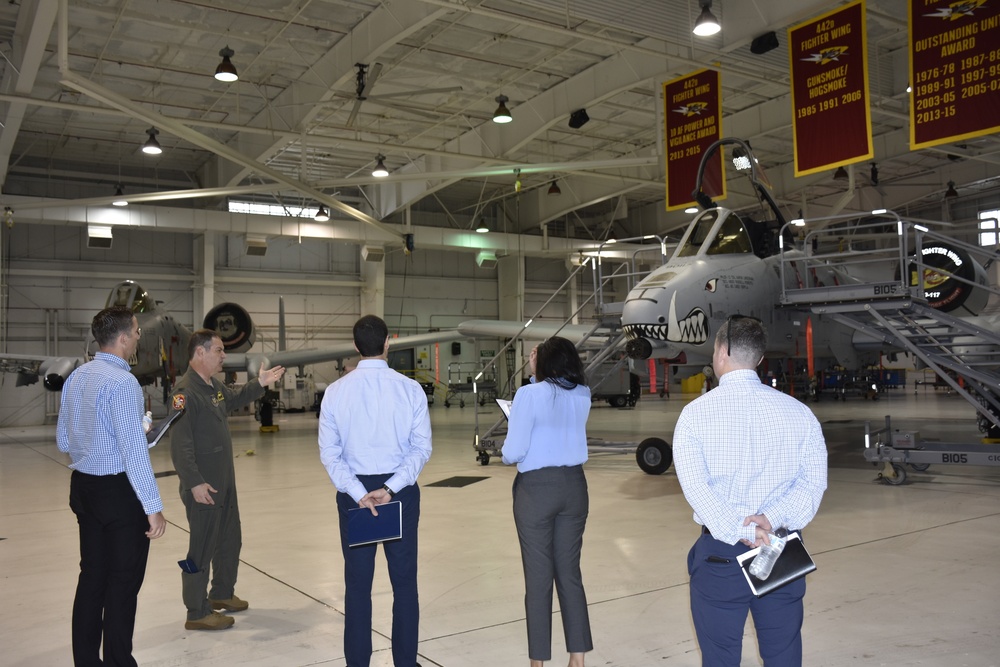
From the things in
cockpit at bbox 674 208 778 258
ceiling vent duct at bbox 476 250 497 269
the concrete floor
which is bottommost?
the concrete floor

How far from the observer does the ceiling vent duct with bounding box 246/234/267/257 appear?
26.3 m

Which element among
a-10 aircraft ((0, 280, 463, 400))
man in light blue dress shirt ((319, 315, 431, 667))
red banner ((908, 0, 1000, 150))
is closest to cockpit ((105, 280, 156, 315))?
a-10 aircraft ((0, 280, 463, 400))

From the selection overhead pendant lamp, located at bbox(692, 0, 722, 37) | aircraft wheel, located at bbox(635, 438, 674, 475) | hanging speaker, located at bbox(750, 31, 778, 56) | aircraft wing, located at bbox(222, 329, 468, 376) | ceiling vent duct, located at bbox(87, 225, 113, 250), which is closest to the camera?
overhead pendant lamp, located at bbox(692, 0, 722, 37)

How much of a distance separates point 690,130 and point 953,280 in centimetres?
500

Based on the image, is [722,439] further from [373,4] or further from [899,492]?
[373,4]

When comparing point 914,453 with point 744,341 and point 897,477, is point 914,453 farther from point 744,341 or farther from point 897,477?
point 744,341

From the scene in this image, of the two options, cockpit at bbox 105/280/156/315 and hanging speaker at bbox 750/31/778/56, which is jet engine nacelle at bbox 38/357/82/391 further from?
hanging speaker at bbox 750/31/778/56

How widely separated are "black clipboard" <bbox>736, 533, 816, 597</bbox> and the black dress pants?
2.66 meters

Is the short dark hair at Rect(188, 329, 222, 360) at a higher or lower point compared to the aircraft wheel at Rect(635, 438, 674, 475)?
higher

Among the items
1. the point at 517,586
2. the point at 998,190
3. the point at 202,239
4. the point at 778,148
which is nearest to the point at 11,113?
the point at 202,239

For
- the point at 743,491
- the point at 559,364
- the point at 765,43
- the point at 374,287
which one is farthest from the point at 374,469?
the point at 374,287

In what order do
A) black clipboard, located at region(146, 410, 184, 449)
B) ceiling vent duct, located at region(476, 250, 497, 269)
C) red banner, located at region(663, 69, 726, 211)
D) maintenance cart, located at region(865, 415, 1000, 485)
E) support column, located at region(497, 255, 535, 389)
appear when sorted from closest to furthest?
black clipboard, located at region(146, 410, 184, 449) → maintenance cart, located at region(865, 415, 1000, 485) → red banner, located at region(663, 69, 726, 211) → ceiling vent duct, located at region(476, 250, 497, 269) → support column, located at region(497, 255, 535, 389)

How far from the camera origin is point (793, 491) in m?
2.72

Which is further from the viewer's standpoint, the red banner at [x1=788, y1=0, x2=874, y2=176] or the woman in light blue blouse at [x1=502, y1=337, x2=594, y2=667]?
the red banner at [x1=788, y1=0, x2=874, y2=176]
